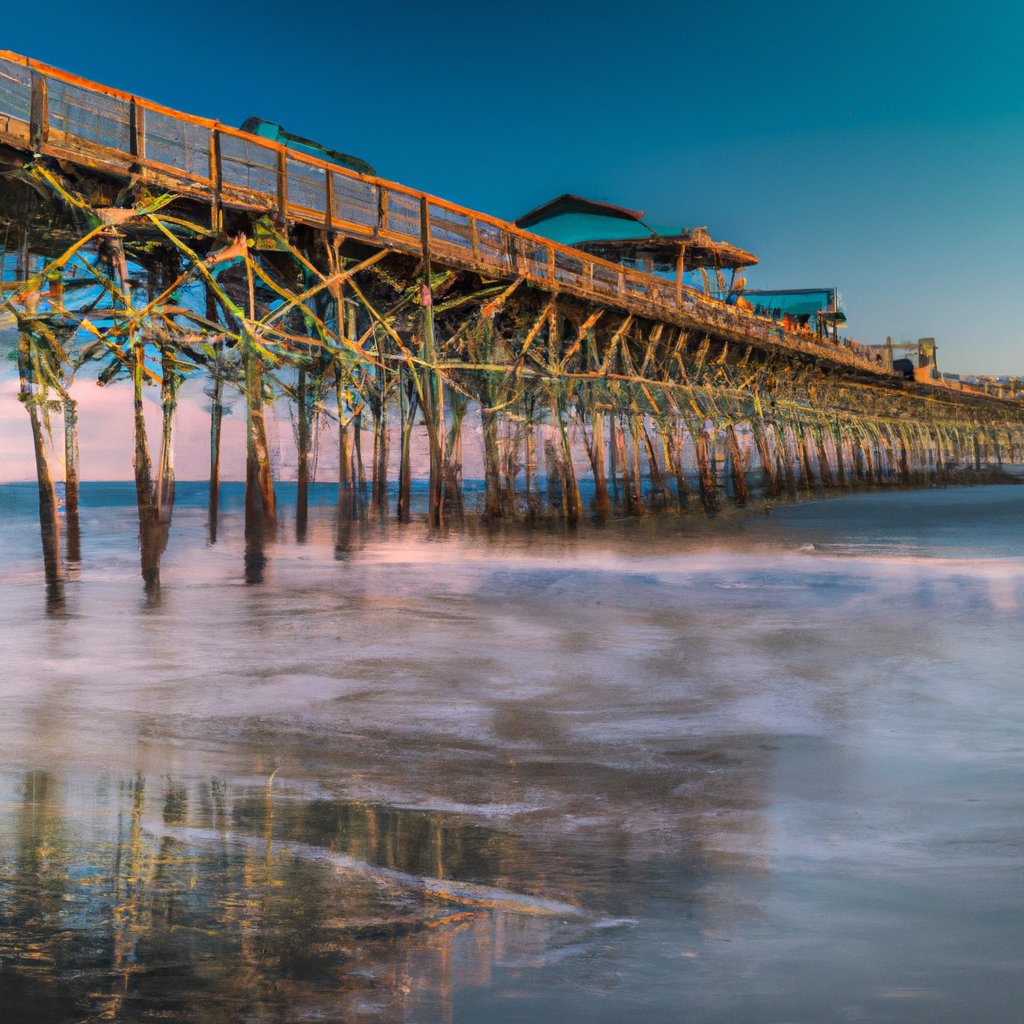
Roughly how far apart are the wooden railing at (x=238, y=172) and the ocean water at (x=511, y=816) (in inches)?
181

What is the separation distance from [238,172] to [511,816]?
973 cm

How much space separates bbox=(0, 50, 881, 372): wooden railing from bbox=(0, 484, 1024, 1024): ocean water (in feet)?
15.1

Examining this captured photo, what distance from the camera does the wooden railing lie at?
9.09m

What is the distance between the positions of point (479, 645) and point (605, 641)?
1.01m

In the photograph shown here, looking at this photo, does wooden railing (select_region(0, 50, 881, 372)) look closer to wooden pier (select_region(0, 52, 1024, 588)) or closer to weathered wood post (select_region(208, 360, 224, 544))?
wooden pier (select_region(0, 52, 1024, 588))

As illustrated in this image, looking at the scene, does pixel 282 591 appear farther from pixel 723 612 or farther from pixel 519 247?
pixel 519 247

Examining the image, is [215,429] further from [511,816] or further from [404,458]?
[511,816]

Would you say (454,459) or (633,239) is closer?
(454,459)

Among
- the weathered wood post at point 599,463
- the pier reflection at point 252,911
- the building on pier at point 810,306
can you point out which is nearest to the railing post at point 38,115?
the pier reflection at point 252,911

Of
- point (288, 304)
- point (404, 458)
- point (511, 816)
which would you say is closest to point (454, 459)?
point (404, 458)

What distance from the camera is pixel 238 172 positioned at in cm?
1140

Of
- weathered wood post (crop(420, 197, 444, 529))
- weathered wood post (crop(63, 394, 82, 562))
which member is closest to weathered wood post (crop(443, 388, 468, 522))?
weathered wood post (crop(420, 197, 444, 529))

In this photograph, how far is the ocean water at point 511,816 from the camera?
2518mm

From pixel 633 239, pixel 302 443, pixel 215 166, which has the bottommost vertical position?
pixel 302 443
